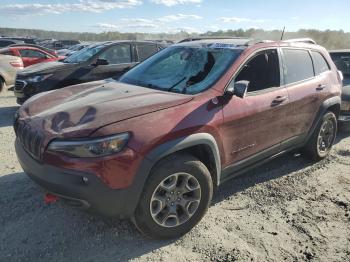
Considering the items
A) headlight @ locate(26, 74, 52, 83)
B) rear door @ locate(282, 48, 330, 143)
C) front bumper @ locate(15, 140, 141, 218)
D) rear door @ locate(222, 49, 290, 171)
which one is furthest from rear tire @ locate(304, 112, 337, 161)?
headlight @ locate(26, 74, 52, 83)

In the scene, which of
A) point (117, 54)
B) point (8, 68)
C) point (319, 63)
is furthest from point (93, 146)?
point (8, 68)

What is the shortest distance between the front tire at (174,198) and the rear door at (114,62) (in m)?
5.58

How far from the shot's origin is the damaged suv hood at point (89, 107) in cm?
312

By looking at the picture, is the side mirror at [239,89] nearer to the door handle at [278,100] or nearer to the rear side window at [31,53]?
the door handle at [278,100]

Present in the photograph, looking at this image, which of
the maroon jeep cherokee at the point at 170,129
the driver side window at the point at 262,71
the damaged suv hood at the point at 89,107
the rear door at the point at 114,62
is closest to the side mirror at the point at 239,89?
the maroon jeep cherokee at the point at 170,129

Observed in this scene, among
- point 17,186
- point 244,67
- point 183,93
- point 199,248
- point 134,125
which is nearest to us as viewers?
point 134,125

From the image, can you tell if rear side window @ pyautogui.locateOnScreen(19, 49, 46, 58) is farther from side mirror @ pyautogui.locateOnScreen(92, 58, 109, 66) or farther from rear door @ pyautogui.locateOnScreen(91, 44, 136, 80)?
side mirror @ pyautogui.locateOnScreen(92, 58, 109, 66)

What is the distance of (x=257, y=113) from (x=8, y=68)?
9518mm

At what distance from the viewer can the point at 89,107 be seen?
340 cm

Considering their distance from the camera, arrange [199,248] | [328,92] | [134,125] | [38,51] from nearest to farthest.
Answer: [134,125] → [199,248] → [328,92] → [38,51]

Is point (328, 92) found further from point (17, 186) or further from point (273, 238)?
point (17, 186)

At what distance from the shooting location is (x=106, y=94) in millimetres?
3852

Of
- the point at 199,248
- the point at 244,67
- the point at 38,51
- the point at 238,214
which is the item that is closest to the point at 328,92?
the point at 244,67

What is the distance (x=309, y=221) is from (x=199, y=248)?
127 cm
